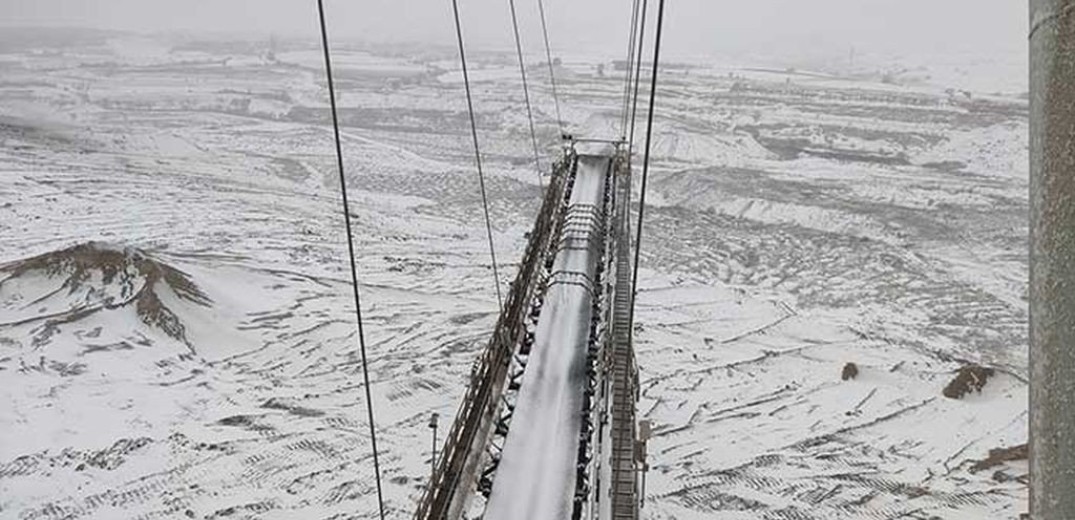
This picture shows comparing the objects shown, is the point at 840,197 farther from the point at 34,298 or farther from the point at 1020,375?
the point at 34,298

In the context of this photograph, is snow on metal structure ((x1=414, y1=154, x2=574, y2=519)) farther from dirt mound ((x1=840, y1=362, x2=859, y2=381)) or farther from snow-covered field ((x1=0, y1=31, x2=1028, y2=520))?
dirt mound ((x1=840, y1=362, x2=859, y2=381))

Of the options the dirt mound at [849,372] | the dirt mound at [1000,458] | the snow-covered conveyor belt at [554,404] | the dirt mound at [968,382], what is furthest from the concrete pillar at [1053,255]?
the dirt mound at [849,372]

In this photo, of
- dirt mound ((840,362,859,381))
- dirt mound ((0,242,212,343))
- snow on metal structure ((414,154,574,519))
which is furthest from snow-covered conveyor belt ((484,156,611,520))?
dirt mound ((0,242,212,343))

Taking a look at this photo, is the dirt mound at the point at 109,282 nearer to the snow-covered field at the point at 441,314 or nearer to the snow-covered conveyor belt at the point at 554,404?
the snow-covered field at the point at 441,314

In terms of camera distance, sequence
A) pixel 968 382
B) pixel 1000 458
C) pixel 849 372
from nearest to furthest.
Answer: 1. pixel 1000 458
2. pixel 968 382
3. pixel 849 372

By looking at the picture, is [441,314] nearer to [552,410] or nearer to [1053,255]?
[552,410]

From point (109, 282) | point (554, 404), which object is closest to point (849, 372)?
point (554, 404)

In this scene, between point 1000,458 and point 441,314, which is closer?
point 1000,458
